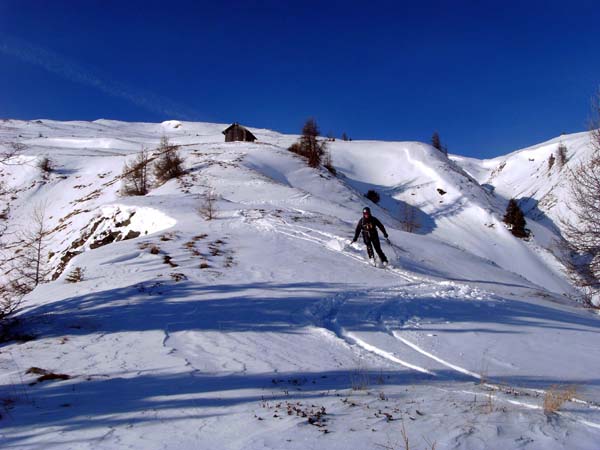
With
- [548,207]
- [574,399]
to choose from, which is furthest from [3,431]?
[548,207]

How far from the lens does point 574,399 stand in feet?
13.6

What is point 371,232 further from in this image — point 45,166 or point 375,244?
point 45,166

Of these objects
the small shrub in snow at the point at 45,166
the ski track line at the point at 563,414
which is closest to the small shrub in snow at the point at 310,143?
the small shrub in snow at the point at 45,166

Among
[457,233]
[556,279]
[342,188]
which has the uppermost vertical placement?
[342,188]

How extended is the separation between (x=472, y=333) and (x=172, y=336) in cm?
538

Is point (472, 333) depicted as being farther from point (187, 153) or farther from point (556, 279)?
point (187, 153)

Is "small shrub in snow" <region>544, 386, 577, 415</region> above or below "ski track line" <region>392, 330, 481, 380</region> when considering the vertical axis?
above

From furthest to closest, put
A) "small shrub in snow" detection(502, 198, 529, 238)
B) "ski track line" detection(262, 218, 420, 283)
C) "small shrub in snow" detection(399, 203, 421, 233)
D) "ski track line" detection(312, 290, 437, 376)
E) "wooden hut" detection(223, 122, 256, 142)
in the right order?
1. "wooden hut" detection(223, 122, 256, 142)
2. "small shrub in snow" detection(502, 198, 529, 238)
3. "small shrub in snow" detection(399, 203, 421, 233)
4. "ski track line" detection(262, 218, 420, 283)
5. "ski track line" detection(312, 290, 437, 376)

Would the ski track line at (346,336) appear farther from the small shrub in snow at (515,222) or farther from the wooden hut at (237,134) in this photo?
the wooden hut at (237,134)

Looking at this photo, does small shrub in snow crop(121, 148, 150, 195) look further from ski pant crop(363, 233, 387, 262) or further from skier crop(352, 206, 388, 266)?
ski pant crop(363, 233, 387, 262)

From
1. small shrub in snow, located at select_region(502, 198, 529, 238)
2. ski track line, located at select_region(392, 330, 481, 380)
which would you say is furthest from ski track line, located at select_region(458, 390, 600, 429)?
small shrub in snow, located at select_region(502, 198, 529, 238)

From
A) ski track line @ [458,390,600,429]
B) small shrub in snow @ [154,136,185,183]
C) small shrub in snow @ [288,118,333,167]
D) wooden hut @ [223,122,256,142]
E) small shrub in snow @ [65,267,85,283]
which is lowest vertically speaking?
ski track line @ [458,390,600,429]

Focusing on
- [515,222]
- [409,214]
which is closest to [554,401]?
[409,214]

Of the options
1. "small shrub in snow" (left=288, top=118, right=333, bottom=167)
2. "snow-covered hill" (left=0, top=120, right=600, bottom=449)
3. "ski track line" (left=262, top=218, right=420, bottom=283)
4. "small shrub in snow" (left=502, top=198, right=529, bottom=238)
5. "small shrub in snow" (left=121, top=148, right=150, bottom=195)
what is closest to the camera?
"snow-covered hill" (left=0, top=120, right=600, bottom=449)
